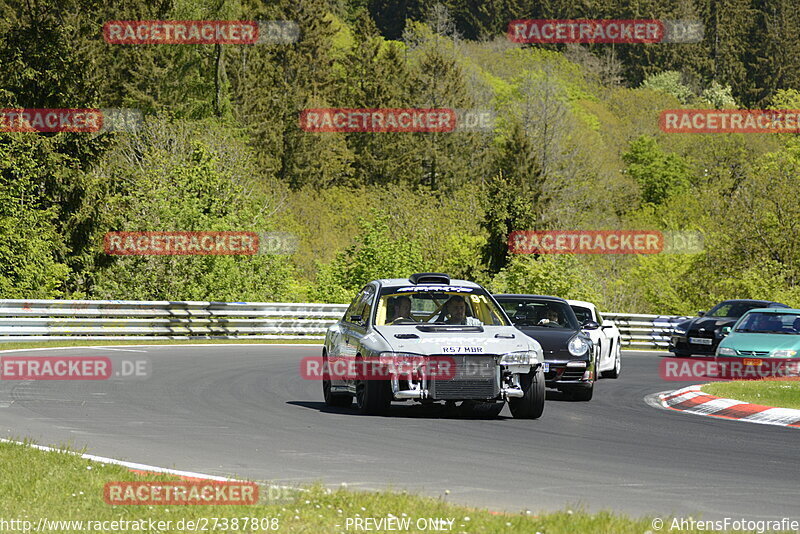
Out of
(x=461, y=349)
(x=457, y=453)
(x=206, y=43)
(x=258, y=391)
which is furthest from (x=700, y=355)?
(x=206, y=43)

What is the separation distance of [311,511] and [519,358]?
6776 millimetres

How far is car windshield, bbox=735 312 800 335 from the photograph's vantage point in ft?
77.1

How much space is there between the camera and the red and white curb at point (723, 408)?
15.7 m

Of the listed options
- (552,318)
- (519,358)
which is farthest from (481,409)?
(552,318)

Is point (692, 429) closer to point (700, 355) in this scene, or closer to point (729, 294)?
point (700, 355)

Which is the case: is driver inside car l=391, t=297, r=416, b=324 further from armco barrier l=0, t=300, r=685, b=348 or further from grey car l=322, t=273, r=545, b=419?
armco barrier l=0, t=300, r=685, b=348

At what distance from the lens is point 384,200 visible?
260ft

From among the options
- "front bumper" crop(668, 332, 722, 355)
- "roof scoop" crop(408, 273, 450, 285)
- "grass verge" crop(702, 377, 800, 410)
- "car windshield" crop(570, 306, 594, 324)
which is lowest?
"front bumper" crop(668, 332, 722, 355)

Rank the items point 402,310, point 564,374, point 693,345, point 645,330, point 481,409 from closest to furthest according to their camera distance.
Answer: point 402,310
point 481,409
point 564,374
point 693,345
point 645,330

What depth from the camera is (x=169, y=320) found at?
33156 mm

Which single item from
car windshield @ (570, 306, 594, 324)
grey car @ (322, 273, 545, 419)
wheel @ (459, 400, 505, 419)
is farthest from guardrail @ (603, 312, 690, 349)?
grey car @ (322, 273, 545, 419)

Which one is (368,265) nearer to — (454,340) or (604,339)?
(604,339)

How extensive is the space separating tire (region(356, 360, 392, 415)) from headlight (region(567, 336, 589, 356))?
158 inches

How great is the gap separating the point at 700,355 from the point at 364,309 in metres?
17.2
